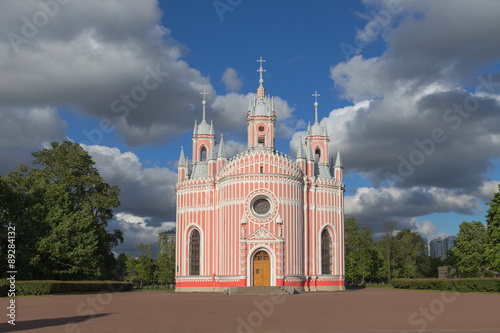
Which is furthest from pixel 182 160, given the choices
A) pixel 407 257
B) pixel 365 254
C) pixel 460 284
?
pixel 407 257

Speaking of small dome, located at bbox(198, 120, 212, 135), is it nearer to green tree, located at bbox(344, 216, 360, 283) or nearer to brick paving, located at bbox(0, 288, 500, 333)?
green tree, located at bbox(344, 216, 360, 283)

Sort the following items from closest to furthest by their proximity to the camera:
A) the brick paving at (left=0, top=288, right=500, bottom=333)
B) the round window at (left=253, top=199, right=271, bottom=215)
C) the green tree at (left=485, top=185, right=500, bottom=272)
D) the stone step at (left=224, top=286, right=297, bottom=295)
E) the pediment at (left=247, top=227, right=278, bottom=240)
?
the brick paving at (left=0, top=288, right=500, bottom=333) < the stone step at (left=224, top=286, right=297, bottom=295) < the green tree at (left=485, top=185, right=500, bottom=272) < the pediment at (left=247, top=227, right=278, bottom=240) < the round window at (left=253, top=199, right=271, bottom=215)

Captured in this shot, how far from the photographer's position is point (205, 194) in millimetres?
63375

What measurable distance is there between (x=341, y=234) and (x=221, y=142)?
59.4ft

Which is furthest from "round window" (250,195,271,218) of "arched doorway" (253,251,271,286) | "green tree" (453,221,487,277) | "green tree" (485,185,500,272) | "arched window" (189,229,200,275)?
"green tree" (453,221,487,277)

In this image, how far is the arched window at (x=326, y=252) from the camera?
62.2 metres

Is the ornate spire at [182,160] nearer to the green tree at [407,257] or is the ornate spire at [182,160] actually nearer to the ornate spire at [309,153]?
the ornate spire at [309,153]

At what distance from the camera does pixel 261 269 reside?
5662 centimetres

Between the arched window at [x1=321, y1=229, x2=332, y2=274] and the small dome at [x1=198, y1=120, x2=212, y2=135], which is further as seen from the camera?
the small dome at [x1=198, y1=120, x2=212, y2=135]

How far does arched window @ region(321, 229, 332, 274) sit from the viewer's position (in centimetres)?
6222

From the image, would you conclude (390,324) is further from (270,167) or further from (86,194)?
(86,194)

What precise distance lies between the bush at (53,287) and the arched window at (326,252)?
24324 millimetres

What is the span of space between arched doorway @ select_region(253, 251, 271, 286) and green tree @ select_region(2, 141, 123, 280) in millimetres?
16672

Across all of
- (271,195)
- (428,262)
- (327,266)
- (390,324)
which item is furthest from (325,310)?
(428,262)
